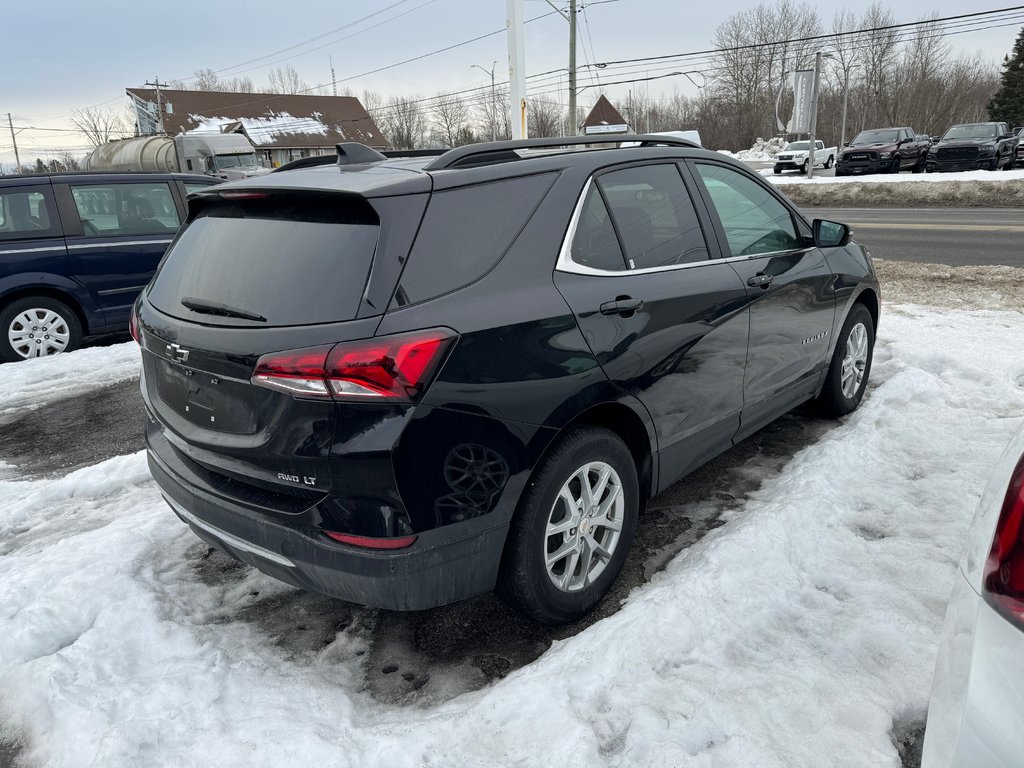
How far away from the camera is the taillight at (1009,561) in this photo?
55.2 inches

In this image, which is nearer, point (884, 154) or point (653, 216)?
point (653, 216)

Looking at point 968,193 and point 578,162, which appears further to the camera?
point 968,193

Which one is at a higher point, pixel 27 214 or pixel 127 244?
pixel 27 214

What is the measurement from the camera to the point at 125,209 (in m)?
8.08

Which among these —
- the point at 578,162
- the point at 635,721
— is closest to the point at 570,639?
the point at 635,721

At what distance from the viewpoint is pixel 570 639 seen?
2.72 metres

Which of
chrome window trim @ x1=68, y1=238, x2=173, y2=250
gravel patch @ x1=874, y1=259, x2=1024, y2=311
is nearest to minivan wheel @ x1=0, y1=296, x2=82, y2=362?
chrome window trim @ x1=68, y1=238, x2=173, y2=250

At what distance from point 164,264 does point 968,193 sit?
941 inches

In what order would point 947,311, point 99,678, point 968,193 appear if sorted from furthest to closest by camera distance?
point 968,193, point 947,311, point 99,678

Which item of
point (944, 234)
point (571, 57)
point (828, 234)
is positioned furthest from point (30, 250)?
point (571, 57)

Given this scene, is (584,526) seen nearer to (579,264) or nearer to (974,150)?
(579,264)

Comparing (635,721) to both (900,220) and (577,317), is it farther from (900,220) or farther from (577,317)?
(900,220)

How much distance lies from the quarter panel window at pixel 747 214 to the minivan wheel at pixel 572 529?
148cm

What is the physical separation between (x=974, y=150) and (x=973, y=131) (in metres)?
1.72
